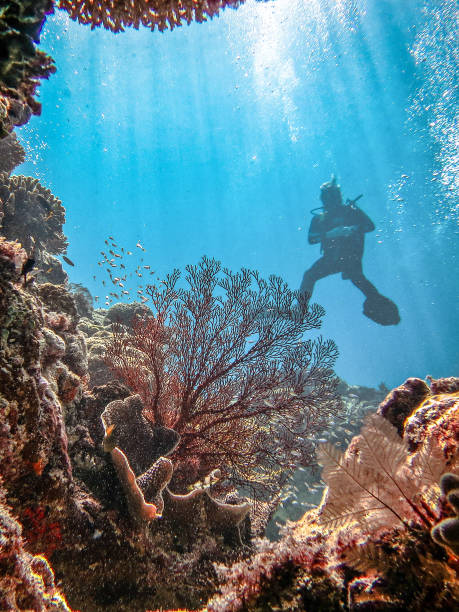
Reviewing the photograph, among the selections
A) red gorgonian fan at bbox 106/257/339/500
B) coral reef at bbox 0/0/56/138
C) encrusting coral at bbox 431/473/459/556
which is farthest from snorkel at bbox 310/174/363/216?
encrusting coral at bbox 431/473/459/556

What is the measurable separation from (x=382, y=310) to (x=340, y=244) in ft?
18.8

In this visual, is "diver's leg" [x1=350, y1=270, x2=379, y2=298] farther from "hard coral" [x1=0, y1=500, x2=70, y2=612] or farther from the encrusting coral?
"hard coral" [x1=0, y1=500, x2=70, y2=612]

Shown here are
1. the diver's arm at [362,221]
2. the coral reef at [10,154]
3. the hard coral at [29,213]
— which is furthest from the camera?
the diver's arm at [362,221]

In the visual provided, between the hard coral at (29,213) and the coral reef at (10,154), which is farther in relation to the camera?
the hard coral at (29,213)

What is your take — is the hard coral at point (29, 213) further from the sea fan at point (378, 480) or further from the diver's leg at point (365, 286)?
the diver's leg at point (365, 286)

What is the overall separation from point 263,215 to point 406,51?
49327 millimetres

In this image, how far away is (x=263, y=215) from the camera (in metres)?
80.8

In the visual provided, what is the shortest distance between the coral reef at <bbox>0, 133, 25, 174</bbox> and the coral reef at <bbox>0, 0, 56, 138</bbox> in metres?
5.64

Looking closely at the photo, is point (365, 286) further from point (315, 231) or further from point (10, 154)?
point (10, 154)

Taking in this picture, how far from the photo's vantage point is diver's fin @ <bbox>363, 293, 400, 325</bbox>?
17703 mm

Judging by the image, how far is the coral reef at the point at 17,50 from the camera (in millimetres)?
2291

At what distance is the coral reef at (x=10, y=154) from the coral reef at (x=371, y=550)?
30.8ft

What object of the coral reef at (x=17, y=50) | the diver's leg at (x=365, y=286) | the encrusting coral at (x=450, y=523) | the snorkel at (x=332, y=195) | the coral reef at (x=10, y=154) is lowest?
the encrusting coral at (x=450, y=523)

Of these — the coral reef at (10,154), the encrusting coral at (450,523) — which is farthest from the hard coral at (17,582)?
the coral reef at (10,154)
